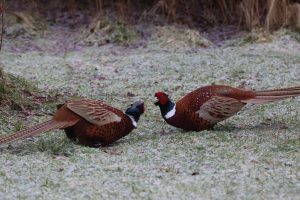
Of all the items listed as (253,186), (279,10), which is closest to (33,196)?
(253,186)

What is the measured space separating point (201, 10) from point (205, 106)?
4.85 m

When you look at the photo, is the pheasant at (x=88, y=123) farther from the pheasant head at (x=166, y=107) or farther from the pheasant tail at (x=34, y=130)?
the pheasant head at (x=166, y=107)

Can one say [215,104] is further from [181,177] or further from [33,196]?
[33,196]

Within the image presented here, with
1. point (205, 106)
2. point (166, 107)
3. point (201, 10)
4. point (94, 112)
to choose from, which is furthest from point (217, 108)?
point (201, 10)

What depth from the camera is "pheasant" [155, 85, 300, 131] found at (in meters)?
4.54

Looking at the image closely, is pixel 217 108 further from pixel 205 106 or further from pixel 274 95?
pixel 274 95

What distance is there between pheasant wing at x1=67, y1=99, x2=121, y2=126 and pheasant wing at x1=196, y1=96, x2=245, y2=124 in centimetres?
58

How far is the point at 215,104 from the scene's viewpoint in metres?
4.54

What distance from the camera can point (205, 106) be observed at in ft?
14.9

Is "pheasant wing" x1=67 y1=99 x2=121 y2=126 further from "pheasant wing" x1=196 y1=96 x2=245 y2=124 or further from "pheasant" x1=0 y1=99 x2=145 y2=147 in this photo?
"pheasant wing" x1=196 y1=96 x2=245 y2=124

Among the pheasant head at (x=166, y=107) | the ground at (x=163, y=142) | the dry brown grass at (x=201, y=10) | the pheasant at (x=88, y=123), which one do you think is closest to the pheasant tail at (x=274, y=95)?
the ground at (x=163, y=142)

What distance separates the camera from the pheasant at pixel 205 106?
454cm

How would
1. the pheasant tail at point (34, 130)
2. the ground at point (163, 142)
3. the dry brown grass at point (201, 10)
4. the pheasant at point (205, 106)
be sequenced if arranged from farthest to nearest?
the dry brown grass at point (201, 10) → the pheasant at point (205, 106) → the pheasant tail at point (34, 130) → the ground at point (163, 142)

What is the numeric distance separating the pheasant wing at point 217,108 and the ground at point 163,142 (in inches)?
3.9
